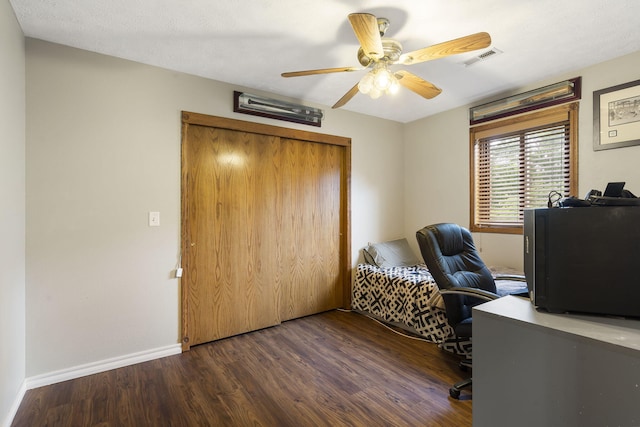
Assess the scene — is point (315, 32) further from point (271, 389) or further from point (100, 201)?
point (271, 389)

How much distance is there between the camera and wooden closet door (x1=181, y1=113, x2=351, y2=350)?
2762 millimetres

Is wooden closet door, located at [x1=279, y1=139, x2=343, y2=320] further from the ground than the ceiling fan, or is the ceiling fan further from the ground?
the ceiling fan

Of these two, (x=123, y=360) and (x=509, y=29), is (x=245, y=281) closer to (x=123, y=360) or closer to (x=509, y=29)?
(x=123, y=360)

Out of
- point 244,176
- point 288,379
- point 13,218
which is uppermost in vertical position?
point 244,176

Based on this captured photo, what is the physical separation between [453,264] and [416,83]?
4.56ft

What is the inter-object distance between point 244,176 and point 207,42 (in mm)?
1197

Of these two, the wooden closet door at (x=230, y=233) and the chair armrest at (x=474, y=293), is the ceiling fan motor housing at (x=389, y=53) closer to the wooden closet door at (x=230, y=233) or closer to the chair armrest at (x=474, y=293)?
the wooden closet door at (x=230, y=233)

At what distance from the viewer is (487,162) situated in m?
3.43

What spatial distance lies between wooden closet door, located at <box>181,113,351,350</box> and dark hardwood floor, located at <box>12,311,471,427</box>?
418 mm

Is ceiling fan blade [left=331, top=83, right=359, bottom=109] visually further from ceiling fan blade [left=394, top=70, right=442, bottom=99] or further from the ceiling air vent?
the ceiling air vent

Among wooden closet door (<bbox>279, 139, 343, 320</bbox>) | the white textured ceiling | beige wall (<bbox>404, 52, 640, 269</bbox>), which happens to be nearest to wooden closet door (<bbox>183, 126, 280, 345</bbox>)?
wooden closet door (<bbox>279, 139, 343, 320</bbox>)

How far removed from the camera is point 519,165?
317 centimetres

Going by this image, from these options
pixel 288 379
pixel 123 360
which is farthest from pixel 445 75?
pixel 123 360

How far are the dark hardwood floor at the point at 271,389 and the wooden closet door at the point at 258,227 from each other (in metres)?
0.42
